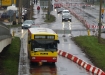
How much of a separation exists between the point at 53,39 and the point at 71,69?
230 cm

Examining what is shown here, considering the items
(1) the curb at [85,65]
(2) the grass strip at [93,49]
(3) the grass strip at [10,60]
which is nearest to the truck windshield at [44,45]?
(3) the grass strip at [10,60]

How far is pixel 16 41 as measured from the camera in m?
41.3

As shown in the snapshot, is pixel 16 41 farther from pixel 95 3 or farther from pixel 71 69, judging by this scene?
pixel 95 3

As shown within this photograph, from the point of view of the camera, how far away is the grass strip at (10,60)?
24850 mm

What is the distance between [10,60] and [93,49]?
8.50 meters

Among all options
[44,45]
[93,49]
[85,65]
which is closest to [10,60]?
[44,45]

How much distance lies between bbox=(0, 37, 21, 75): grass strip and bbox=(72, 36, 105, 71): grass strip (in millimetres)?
5479

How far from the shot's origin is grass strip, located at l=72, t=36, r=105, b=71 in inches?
1133

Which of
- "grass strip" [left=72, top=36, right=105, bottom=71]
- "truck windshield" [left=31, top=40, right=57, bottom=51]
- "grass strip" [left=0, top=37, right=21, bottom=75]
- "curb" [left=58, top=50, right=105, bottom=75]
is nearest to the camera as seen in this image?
"curb" [left=58, top=50, right=105, bottom=75]

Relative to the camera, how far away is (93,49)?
3497 cm

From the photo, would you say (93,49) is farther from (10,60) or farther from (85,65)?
(10,60)

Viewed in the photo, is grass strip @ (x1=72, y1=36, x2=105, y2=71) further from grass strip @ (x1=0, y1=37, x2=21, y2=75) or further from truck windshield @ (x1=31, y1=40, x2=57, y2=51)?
grass strip @ (x1=0, y1=37, x2=21, y2=75)

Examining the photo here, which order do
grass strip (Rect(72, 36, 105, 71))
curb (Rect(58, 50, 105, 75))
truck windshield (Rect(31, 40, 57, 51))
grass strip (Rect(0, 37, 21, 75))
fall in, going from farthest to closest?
grass strip (Rect(72, 36, 105, 71))
truck windshield (Rect(31, 40, 57, 51))
grass strip (Rect(0, 37, 21, 75))
curb (Rect(58, 50, 105, 75))

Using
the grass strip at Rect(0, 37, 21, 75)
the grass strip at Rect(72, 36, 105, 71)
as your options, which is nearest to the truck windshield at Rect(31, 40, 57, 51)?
the grass strip at Rect(0, 37, 21, 75)
